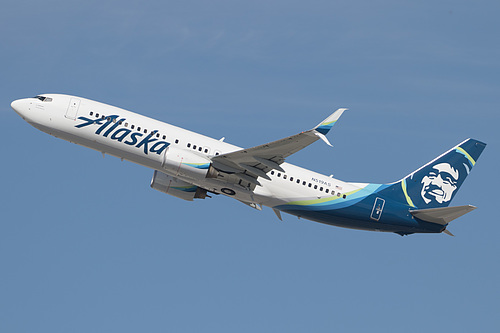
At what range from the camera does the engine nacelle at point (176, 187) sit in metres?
54.8

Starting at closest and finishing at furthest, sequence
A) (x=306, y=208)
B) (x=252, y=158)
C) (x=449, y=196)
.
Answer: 1. (x=252, y=158)
2. (x=306, y=208)
3. (x=449, y=196)

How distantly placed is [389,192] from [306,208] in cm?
702

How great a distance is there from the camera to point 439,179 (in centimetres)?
5572

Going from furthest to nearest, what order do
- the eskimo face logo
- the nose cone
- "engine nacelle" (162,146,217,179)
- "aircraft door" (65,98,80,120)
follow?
the eskimo face logo → the nose cone → "aircraft door" (65,98,80,120) → "engine nacelle" (162,146,217,179)

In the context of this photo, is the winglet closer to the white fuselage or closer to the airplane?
the airplane

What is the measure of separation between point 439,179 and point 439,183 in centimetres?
35

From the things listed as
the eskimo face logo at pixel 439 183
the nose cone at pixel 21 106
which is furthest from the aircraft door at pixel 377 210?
the nose cone at pixel 21 106

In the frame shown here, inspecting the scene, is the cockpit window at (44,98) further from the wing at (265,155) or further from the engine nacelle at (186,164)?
the wing at (265,155)

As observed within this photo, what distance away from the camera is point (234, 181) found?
50812 millimetres

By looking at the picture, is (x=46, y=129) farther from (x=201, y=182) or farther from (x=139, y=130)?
(x=201, y=182)

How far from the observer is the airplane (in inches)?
1943

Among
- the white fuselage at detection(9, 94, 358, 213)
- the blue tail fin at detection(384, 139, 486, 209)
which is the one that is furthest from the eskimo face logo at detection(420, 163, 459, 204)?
the white fuselage at detection(9, 94, 358, 213)

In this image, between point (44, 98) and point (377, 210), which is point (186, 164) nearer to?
point (44, 98)

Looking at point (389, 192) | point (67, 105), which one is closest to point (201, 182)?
point (67, 105)
